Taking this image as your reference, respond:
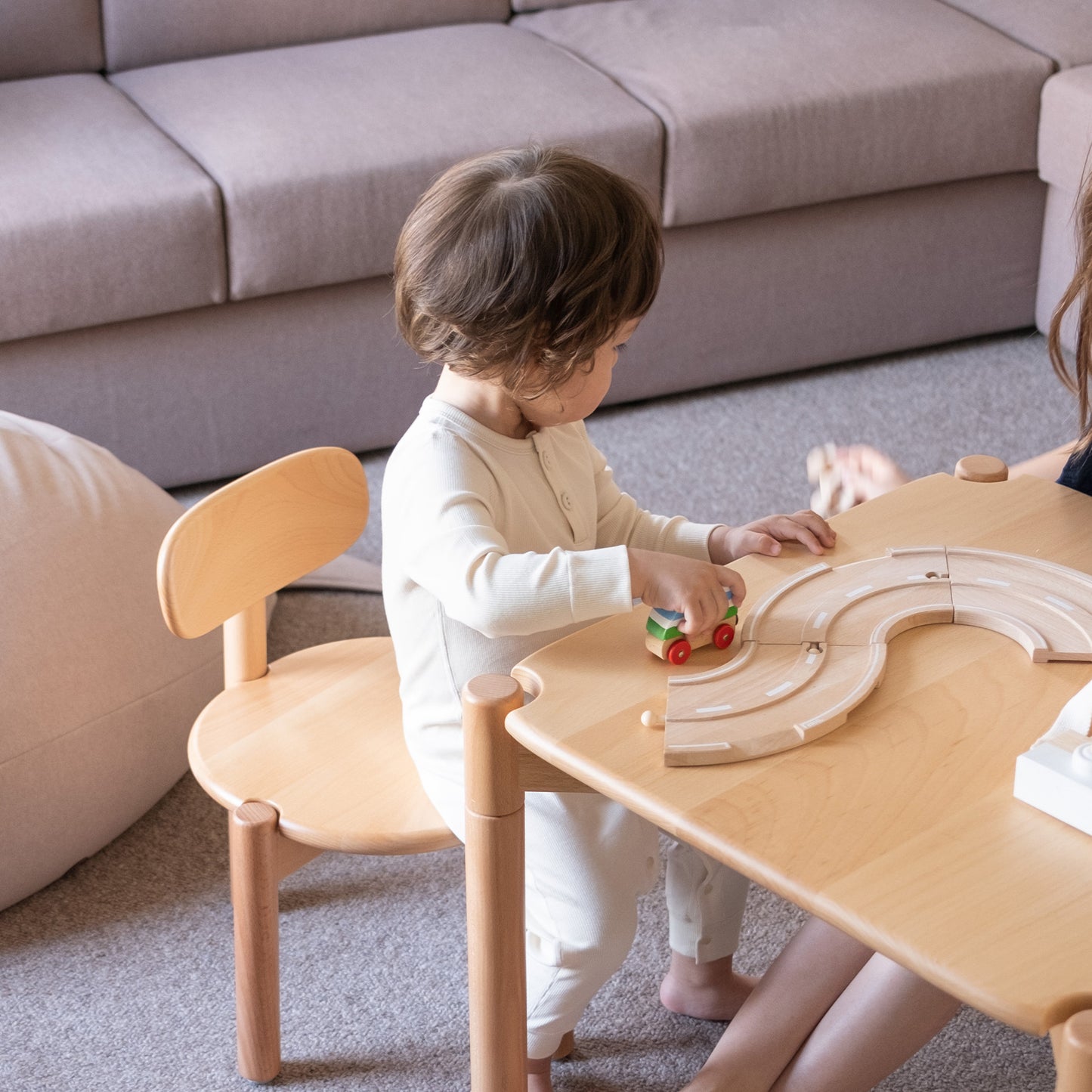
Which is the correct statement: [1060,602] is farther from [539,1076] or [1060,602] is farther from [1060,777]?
[539,1076]

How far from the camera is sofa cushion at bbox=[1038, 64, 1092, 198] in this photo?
7.29 feet

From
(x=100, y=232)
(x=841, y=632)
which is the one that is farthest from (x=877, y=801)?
(x=100, y=232)

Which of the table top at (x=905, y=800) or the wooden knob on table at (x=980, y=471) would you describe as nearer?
the table top at (x=905, y=800)

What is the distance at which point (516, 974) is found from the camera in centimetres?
92

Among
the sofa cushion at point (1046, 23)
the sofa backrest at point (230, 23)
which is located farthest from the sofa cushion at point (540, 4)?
the sofa cushion at point (1046, 23)

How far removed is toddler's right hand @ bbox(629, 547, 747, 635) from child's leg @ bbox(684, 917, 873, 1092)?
314 mm

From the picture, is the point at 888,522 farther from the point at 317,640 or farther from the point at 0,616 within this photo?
the point at 317,640

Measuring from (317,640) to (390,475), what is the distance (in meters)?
0.80

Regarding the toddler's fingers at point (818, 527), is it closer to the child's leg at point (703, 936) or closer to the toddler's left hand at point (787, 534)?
the toddler's left hand at point (787, 534)

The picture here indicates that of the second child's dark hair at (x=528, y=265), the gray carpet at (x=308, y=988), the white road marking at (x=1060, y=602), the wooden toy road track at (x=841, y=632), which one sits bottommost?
the gray carpet at (x=308, y=988)

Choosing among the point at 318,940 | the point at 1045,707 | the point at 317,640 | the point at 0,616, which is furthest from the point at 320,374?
the point at 1045,707

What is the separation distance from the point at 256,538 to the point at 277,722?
0.49 ft

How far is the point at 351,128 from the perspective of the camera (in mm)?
2031

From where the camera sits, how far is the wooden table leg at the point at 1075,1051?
1.90 feet
